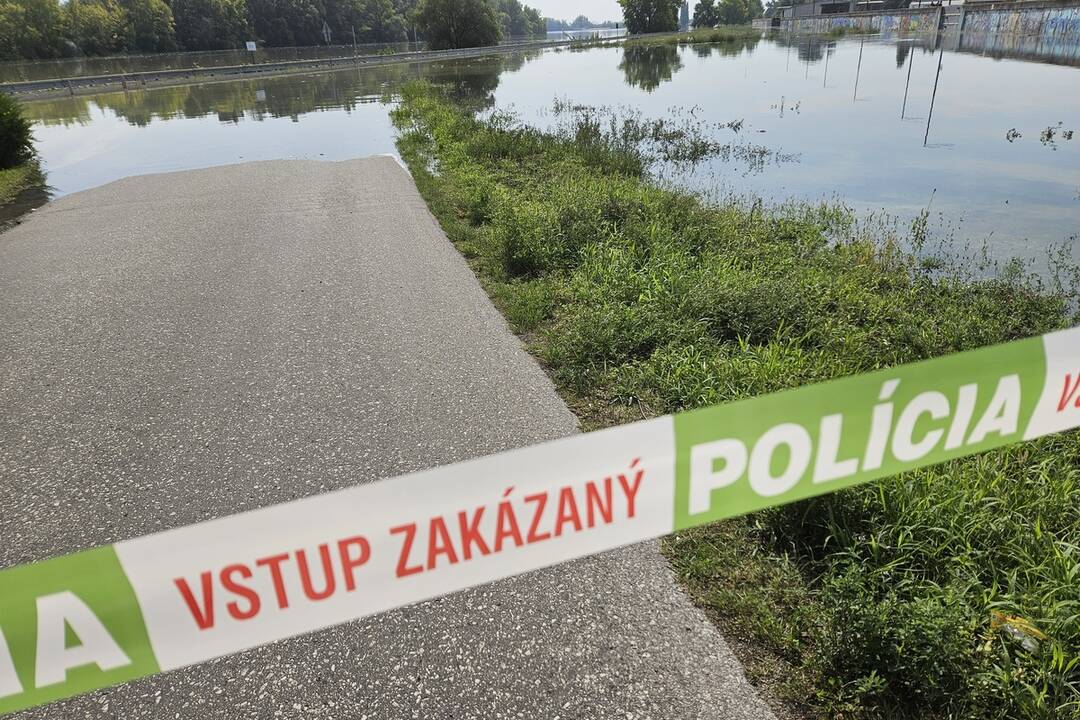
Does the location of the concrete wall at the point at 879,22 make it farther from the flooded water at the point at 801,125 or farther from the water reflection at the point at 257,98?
the water reflection at the point at 257,98

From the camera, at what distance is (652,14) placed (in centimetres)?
10612

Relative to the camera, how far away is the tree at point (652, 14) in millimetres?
105125

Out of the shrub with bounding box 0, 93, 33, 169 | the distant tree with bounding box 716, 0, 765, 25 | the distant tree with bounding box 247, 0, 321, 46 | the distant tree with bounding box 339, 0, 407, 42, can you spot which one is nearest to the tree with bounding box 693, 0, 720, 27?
the distant tree with bounding box 716, 0, 765, 25

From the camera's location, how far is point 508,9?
185125mm

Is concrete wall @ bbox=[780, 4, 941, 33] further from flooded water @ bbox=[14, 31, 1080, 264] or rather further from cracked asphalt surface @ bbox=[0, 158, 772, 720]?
cracked asphalt surface @ bbox=[0, 158, 772, 720]

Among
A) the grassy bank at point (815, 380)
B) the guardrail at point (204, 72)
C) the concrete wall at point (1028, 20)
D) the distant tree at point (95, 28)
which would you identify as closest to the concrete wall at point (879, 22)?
the concrete wall at point (1028, 20)

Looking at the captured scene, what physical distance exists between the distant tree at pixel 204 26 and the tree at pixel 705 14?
97.4 meters

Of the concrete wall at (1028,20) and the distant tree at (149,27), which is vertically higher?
the distant tree at (149,27)

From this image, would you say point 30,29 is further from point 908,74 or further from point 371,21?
point 908,74

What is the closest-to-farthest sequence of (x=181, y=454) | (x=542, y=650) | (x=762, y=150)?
1. (x=542, y=650)
2. (x=181, y=454)
3. (x=762, y=150)

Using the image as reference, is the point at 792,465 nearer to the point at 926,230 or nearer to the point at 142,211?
the point at 926,230

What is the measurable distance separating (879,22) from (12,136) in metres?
88.7

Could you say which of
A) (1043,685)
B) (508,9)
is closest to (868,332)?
(1043,685)

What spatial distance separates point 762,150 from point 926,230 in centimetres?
665
